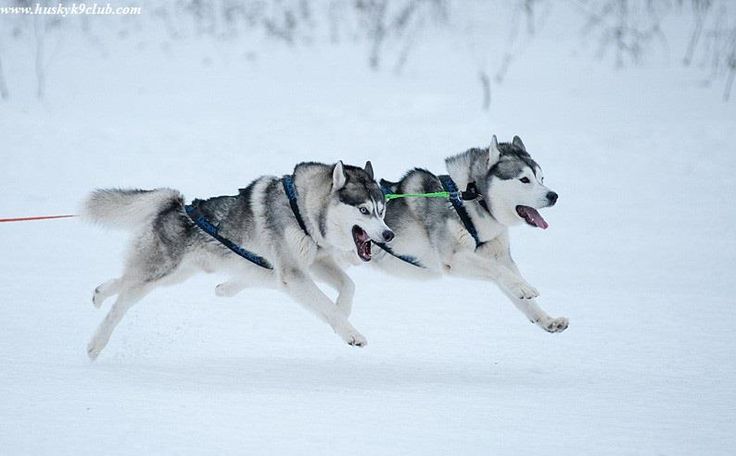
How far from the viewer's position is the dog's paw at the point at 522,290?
430cm

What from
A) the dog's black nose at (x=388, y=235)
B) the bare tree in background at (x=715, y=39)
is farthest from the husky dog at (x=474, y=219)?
the bare tree in background at (x=715, y=39)

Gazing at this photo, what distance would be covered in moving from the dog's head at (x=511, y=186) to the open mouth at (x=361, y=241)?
2.44 ft

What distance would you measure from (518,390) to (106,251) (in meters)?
4.50

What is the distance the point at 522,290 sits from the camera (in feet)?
14.2

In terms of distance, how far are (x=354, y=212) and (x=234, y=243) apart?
2.42 feet

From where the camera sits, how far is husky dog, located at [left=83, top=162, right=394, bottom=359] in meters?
4.36

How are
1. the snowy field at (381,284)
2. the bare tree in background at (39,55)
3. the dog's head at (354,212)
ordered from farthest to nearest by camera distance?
the bare tree in background at (39,55)
the dog's head at (354,212)
the snowy field at (381,284)

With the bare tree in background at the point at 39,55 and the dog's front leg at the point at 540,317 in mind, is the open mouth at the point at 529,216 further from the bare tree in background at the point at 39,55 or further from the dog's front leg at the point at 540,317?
the bare tree in background at the point at 39,55

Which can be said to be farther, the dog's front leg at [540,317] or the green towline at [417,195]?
the green towline at [417,195]

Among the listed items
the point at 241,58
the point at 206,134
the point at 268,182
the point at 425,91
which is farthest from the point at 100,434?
the point at 241,58

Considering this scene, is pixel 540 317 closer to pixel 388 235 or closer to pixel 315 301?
pixel 388 235

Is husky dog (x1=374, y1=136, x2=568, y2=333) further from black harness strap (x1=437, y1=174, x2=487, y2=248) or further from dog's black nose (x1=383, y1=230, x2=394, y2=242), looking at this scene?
dog's black nose (x1=383, y1=230, x2=394, y2=242)

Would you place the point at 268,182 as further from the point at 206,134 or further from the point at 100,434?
the point at 206,134

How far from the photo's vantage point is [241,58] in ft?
43.0
